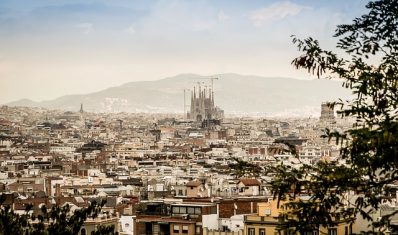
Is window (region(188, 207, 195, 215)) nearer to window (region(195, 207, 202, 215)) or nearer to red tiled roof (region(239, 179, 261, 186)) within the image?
window (region(195, 207, 202, 215))

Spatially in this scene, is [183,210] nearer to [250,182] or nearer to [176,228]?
[176,228]

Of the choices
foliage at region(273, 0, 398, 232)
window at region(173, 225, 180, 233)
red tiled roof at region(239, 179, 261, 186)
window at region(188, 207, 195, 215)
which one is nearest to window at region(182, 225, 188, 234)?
window at region(173, 225, 180, 233)

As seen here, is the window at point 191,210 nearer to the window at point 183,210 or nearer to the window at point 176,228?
the window at point 183,210

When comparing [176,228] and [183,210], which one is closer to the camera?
[176,228]

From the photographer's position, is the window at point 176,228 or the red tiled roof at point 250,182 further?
the red tiled roof at point 250,182

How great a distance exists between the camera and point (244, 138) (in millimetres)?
186750

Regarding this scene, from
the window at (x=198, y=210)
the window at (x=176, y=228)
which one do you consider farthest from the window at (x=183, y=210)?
the window at (x=176, y=228)

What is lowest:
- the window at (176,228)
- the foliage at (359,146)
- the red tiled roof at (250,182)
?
the red tiled roof at (250,182)

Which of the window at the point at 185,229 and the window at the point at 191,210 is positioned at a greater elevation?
the window at the point at 191,210

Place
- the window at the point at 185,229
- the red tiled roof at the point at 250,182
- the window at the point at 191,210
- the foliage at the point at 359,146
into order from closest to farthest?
1. the foliage at the point at 359,146
2. the window at the point at 185,229
3. the window at the point at 191,210
4. the red tiled roof at the point at 250,182

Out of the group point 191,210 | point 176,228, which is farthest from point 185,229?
point 191,210

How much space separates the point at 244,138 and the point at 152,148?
38470mm

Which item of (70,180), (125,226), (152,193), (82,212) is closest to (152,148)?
(70,180)

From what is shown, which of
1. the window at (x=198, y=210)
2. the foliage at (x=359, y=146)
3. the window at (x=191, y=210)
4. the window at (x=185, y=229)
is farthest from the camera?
the window at (x=191, y=210)
